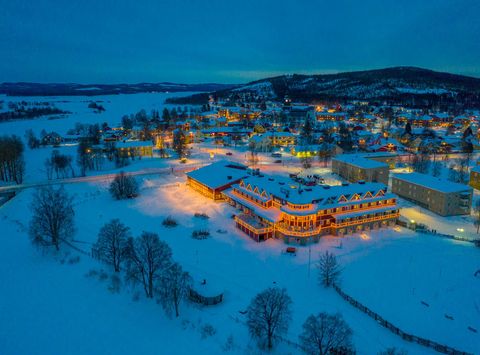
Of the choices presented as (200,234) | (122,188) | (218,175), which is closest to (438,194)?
(218,175)

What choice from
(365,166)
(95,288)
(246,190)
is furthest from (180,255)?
(365,166)

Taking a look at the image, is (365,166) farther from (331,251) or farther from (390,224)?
(331,251)

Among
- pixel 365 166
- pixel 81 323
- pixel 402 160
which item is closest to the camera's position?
pixel 81 323

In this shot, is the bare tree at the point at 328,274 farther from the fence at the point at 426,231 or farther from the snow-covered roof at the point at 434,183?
the snow-covered roof at the point at 434,183

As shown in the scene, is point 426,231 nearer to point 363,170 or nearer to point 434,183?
point 434,183

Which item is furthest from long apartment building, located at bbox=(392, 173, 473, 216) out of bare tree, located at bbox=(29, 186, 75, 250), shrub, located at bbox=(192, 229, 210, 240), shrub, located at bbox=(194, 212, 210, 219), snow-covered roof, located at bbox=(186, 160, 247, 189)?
bare tree, located at bbox=(29, 186, 75, 250)
